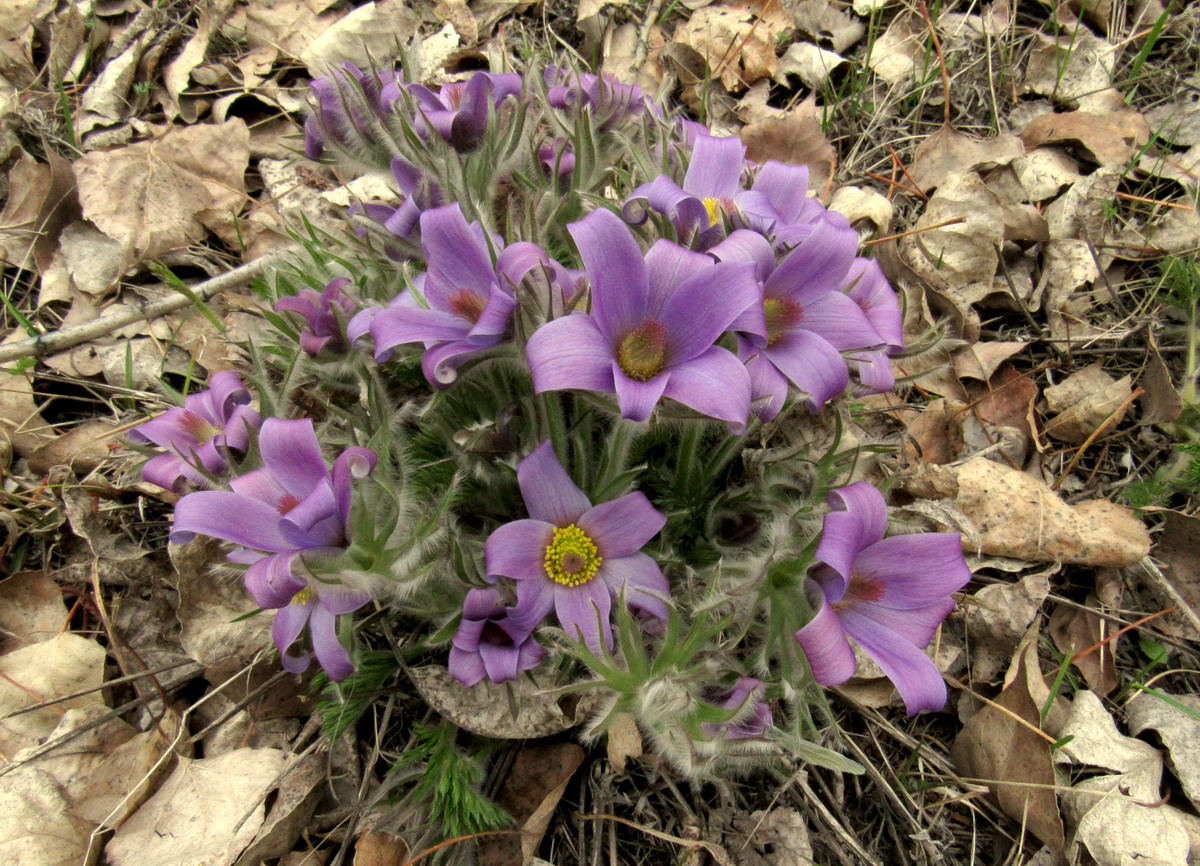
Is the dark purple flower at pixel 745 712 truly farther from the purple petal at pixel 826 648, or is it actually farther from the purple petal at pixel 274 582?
the purple petal at pixel 274 582

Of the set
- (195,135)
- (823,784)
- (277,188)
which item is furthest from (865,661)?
(195,135)

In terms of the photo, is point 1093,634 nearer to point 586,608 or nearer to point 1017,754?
point 1017,754

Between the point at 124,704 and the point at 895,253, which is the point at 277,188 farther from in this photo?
the point at 895,253

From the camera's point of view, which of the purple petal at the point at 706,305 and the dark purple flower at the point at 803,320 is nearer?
the purple petal at the point at 706,305

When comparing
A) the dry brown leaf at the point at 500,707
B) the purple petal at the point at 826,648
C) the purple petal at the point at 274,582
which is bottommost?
the dry brown leaf at the point at 500,707

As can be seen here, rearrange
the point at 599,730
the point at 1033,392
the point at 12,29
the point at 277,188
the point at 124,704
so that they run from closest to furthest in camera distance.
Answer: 1. the point at 599,730
2. the point at 124,704
3. the point at 1033,392
4. the point at 277,188
5. the point at 12,29

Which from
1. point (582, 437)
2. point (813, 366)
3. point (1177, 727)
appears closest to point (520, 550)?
point (582, 437)

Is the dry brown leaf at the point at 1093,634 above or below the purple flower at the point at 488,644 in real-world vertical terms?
below

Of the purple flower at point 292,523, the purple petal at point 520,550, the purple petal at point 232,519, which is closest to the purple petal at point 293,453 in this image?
the purple flower at point 292,523
